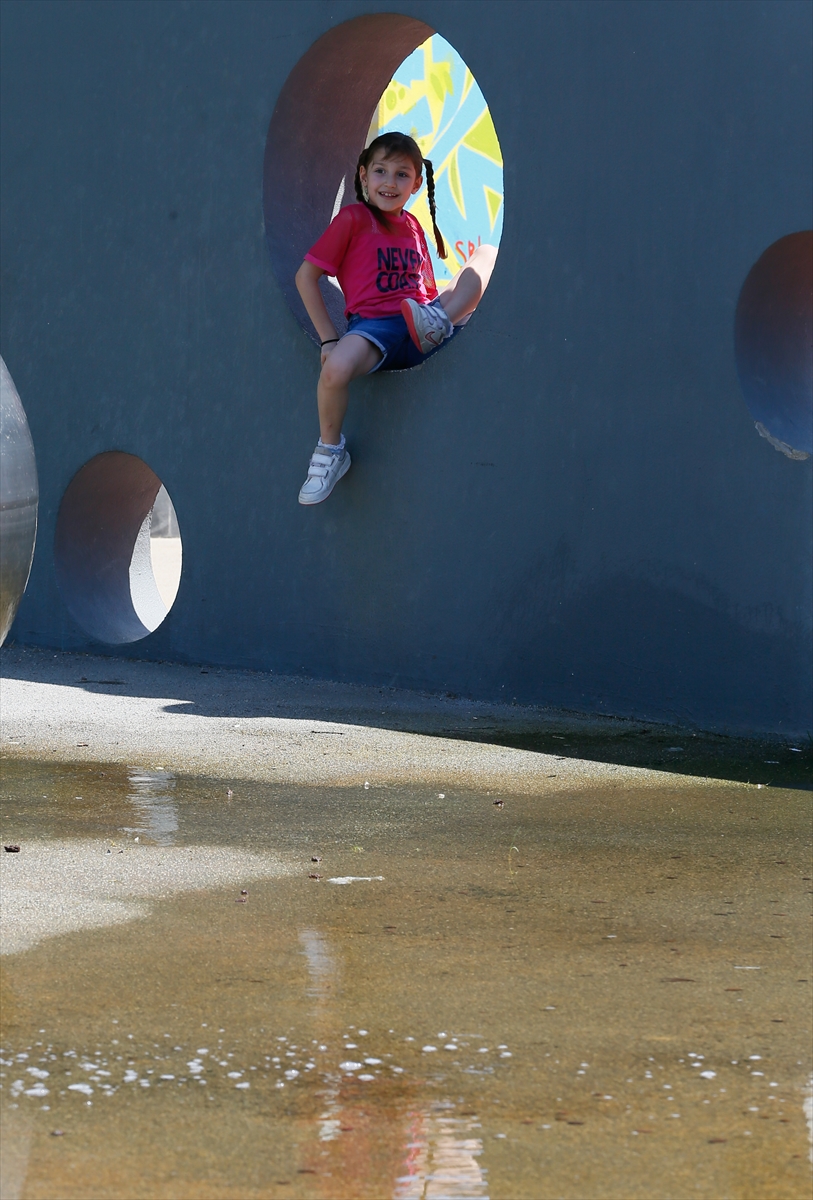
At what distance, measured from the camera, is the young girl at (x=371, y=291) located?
22.0 ft

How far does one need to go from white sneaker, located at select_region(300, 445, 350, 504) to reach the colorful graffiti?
746 centimetres

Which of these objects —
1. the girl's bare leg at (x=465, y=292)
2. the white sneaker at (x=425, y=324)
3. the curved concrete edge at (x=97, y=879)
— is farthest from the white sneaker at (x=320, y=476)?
the curved concrete edge at (x=97, y=879)

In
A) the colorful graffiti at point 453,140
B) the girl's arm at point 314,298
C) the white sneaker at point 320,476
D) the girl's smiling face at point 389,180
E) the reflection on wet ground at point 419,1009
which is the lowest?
the reflection on wet ground at point 419,1009

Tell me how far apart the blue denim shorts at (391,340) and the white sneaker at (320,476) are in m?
0.39

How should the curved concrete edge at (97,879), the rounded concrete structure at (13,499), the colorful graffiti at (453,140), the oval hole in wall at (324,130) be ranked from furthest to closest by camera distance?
1. the colorful graffiti at (453,140)
2. the oval hole in wall at (324,130)
3. the curved concrete edge at (97,879)
4. the rounded concrete structure at (13,499)

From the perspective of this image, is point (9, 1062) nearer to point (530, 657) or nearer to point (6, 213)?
point (530, 657)

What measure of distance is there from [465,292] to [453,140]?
783 cm

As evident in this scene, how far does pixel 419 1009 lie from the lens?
3.15 metres

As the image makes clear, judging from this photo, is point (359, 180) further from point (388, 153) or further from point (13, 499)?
point (13, 499)

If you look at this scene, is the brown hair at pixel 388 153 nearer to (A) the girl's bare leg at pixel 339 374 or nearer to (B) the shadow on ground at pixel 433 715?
(A) the girl's bare leg at pixel 339 374

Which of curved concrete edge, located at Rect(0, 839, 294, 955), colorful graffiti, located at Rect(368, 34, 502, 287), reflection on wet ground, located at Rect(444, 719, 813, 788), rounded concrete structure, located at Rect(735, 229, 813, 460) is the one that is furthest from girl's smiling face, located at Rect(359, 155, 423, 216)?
colorful graffiti, located at Rect(368, 34, 502, 287)

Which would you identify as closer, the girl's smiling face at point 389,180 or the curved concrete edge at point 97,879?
the curved concrete edge at point 97,879

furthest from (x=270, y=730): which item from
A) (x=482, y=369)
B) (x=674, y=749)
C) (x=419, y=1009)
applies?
(x=419, y=1009)

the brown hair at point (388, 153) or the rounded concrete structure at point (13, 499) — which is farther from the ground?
the brown hair at point (388, 153)
